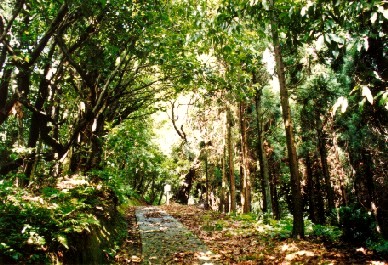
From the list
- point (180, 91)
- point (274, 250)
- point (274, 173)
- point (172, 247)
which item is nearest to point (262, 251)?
point (274, 250)

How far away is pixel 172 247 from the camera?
8219 mm

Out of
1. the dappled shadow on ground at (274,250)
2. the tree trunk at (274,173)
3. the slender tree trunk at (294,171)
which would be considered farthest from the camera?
the tree trunk at (274,173)

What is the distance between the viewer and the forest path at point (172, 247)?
7037 millimetres

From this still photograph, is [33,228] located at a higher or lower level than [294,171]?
lower

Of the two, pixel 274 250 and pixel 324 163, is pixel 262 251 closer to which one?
pixel 274 250

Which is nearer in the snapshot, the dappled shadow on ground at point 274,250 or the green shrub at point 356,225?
the dappled shadow on ground at point 274,250

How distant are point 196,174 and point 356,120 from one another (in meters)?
18.8

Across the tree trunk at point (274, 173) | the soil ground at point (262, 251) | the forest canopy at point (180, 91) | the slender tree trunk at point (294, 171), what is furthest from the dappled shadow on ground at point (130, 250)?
the tree trunk at point (274, 173)

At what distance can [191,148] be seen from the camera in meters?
23.8

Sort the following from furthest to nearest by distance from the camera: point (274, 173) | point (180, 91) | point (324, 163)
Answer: point (274, 173), point (324, 163), point (180, 91)

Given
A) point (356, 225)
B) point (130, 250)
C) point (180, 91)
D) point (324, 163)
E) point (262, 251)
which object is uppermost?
point (180, 91)

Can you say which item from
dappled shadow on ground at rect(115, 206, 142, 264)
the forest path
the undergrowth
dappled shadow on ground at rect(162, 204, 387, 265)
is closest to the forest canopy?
the undergrowth

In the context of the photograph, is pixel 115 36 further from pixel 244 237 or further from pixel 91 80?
pixel 244 237

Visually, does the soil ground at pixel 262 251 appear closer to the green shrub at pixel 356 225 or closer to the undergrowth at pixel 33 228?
the green shrub at pixel 356 225
